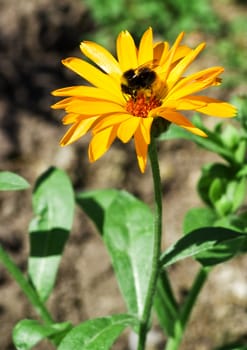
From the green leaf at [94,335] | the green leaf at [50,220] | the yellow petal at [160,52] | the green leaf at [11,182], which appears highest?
the yellow petal at [160,52]

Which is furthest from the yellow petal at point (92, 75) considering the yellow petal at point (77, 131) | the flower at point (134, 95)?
the yellow petal at point (77, 131)

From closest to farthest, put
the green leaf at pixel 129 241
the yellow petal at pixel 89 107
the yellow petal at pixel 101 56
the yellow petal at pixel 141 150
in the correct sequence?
1. the yellow petal at pixel 141 150
2. the yellow petal at pixel 89 107
3. the yellow petal at pixel 101 56
4. the green leaf at pixel 129 241

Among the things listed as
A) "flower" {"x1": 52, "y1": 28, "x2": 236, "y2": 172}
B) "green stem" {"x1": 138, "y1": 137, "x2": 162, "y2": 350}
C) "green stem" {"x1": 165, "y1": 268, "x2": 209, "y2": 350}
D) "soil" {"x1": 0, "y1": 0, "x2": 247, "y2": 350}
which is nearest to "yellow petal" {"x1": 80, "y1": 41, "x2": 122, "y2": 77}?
"flower" {"x1": 52, "y1": 28, "x2": 236, "y2": 172}

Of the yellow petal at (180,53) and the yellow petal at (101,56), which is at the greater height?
the yellow petal at (101,56)

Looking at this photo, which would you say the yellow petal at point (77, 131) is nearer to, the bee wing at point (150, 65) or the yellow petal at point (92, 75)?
the yellow petal at point (92, 75)

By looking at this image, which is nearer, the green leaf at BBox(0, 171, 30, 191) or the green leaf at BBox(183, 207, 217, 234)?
the green leaf at BBox(0, 171, 30, 191)

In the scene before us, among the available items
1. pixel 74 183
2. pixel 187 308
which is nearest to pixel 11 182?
pixel 187 308

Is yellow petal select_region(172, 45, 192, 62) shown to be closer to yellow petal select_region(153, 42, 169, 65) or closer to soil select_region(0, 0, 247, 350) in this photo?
yellow petal select_region(153, 42, 169, 65)

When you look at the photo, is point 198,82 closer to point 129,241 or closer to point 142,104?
point 142,104
